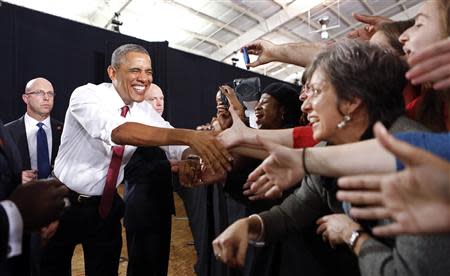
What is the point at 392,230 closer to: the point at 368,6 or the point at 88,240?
the point at 88,240

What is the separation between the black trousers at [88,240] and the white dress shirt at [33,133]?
1.27 m

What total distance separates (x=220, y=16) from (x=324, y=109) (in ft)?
24.4

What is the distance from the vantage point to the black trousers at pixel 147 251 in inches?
74.5

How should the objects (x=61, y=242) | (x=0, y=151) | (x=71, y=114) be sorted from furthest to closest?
(x=71, y=114), (x=61, y=242), (x=0, y=151)

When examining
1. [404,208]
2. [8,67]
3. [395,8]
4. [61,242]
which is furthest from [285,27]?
[404,208]

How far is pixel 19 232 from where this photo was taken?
93cm

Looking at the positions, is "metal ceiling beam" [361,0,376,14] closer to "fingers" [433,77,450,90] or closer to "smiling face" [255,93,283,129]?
"smiling face" [255,93,283,129]

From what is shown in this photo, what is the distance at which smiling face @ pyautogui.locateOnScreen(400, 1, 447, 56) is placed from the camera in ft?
3.44

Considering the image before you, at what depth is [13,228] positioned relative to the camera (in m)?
0.91

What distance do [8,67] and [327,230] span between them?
3.40 meters

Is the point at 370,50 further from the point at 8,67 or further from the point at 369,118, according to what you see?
the point at 8,67

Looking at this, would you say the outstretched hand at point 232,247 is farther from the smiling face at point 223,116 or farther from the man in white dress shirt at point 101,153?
the smiling face at point 223,116

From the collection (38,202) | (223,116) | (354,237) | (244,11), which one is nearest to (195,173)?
(223,116)

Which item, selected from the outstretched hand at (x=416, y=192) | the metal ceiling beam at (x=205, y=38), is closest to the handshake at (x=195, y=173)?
the outstretched hand at (x=416, y=192)
